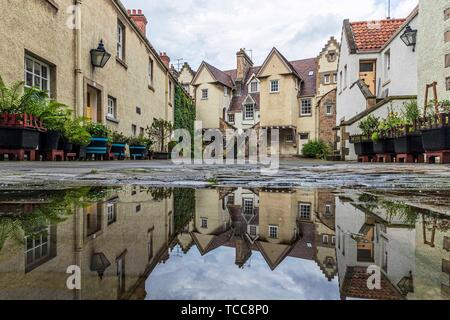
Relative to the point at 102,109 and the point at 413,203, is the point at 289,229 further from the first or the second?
the point at 102,109

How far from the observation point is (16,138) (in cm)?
612

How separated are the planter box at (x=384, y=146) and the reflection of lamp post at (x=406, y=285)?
10473 mm

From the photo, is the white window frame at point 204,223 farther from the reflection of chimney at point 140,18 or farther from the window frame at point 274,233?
the reflection of chimney at point 140,18

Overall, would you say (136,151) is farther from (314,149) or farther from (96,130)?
(314,149)

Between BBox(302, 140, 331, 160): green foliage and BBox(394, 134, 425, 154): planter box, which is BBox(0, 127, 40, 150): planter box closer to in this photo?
BBox(394, 134, 425, 154): planter box

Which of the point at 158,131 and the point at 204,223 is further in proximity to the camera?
the point at 158,131

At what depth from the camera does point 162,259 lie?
0.71 metres

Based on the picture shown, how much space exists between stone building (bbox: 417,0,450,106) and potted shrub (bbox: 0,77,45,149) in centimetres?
1047

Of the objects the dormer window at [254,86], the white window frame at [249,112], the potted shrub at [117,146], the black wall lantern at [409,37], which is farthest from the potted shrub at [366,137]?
the dormer window at [254,86]

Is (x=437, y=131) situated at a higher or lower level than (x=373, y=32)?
lower

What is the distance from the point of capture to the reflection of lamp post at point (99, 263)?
62 cm

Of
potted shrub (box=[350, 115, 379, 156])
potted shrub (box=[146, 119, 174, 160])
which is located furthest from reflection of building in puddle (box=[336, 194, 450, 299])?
potted shrub (box=[146, 119, 174, 160])

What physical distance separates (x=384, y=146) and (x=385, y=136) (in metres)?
0.41

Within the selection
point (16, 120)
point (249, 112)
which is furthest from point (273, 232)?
point (249, 112)
